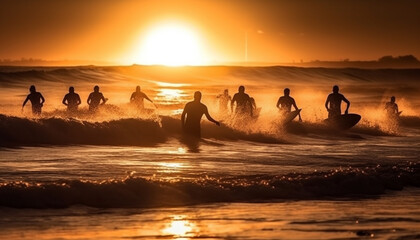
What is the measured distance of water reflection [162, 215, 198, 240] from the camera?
41.8 ft

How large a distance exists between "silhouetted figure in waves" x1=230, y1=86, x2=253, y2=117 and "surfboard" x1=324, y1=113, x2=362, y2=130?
11.7 feet

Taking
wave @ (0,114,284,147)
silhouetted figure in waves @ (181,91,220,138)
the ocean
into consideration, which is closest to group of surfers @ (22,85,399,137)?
silhouetted figure in waves @ (181,91,220,138)

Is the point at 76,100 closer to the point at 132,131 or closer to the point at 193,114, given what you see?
the point at 132,131

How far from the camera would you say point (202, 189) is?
53.7ft

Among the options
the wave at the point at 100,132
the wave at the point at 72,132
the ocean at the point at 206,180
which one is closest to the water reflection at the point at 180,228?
the ocean at the point at 206,180

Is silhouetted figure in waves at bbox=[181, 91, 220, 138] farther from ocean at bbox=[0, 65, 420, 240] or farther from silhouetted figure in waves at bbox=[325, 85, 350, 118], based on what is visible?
silhouetted figure in waves at bbox=[325, 85, 350, 118]

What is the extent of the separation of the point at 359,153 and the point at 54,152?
8237mm

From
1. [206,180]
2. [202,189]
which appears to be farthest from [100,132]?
[202,189]

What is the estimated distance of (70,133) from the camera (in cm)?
2916

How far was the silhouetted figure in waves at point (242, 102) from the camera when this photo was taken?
31.6 m

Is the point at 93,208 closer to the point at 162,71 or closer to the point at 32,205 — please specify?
the point at 32,205

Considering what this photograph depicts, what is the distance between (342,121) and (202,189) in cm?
Answer: 1901

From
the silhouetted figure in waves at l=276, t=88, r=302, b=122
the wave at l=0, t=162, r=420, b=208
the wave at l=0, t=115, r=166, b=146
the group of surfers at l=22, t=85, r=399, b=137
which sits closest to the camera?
the wave at l=0, t=162, r=420, b=208

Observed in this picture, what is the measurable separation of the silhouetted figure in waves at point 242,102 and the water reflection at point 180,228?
17.7 meters
